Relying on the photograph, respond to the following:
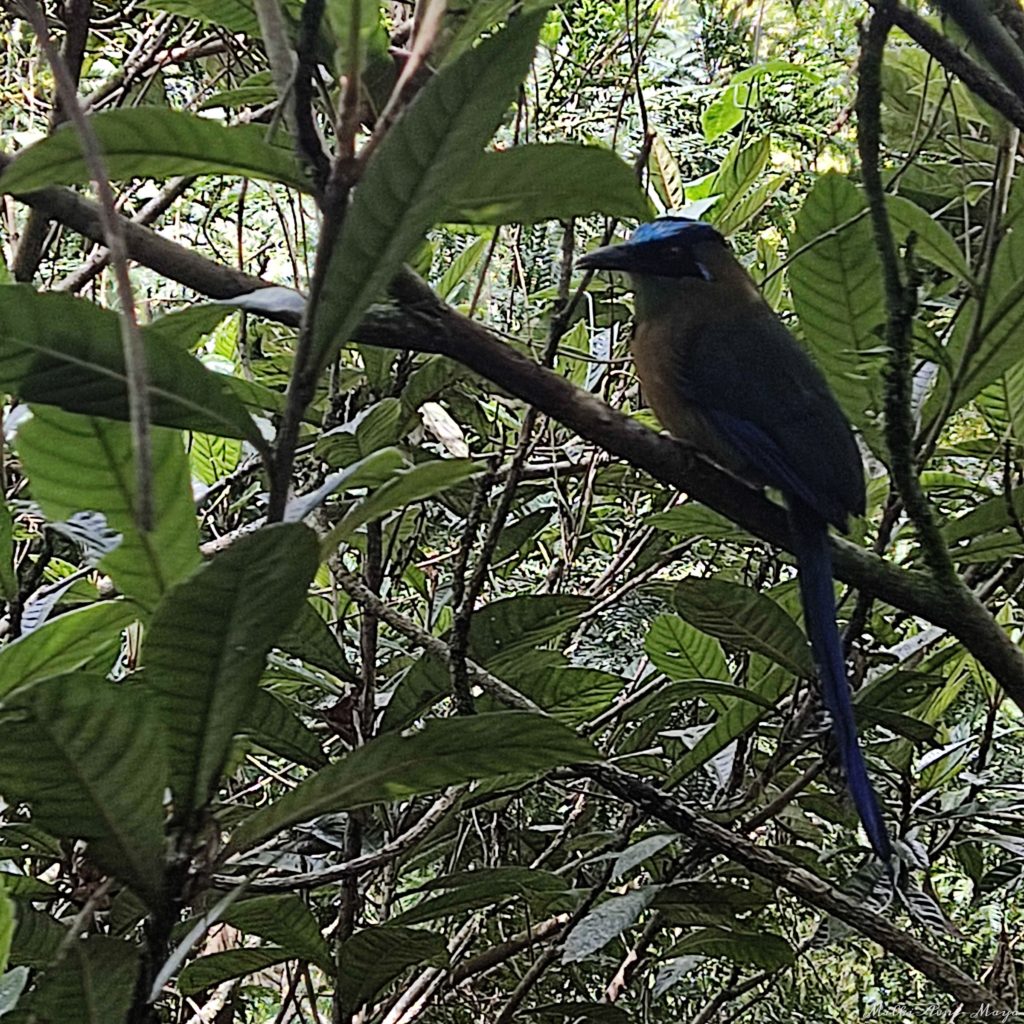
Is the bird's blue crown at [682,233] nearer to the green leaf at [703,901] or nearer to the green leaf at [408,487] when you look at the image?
the green leaf at [703,901]

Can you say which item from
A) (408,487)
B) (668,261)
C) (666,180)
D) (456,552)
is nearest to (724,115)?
(666,180)

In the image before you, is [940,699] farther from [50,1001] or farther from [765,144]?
[50,1001]

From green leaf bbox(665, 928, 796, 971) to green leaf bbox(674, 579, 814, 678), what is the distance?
28cm

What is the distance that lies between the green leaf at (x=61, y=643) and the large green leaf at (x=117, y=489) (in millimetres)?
37

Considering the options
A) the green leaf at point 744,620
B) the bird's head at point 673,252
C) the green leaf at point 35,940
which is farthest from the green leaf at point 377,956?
the bird's head at point 673,252

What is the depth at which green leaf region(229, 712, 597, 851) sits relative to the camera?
58 centimetres

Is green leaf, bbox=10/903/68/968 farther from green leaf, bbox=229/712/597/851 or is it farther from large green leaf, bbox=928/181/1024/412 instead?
large green leaf, bbox=928/181/1024/412

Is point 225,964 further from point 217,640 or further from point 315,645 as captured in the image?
point 217,640

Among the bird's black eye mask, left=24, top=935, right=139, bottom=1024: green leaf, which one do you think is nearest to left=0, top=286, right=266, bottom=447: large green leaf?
left=24, top=935, right=139, bottom=1024: green leaf

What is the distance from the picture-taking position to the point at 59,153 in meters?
0.54

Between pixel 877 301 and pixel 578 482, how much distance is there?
0.66 metres

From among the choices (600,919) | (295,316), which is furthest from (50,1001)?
(600,919)

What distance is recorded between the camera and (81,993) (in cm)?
57

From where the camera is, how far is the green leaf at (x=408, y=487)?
1.84 ft
